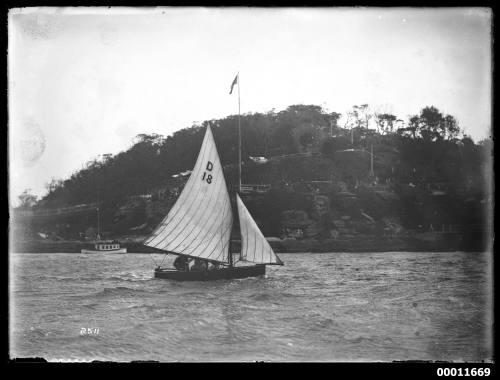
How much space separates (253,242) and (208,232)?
1.30 meters

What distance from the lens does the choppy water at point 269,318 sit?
11.1 meters

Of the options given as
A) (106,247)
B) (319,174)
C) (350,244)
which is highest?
(319,174)

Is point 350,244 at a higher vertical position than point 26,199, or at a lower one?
lower

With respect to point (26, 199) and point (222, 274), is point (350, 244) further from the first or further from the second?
point (26, 199)

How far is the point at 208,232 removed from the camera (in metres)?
15.8

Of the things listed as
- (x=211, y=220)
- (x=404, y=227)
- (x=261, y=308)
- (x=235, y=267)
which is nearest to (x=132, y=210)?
(x=211, y=220)

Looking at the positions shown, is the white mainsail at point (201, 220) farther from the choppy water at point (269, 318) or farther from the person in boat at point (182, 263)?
the choppy water at point (269, 318)

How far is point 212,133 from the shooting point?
13625 millimetres

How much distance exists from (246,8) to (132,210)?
6.46m

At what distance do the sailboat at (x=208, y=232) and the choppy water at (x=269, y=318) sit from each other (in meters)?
1.48

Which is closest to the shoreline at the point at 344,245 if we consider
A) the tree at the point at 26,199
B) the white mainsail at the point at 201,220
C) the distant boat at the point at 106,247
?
the distant boat at the point at 106,247

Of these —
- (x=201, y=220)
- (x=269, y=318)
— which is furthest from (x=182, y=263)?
(x=269, y=318)
